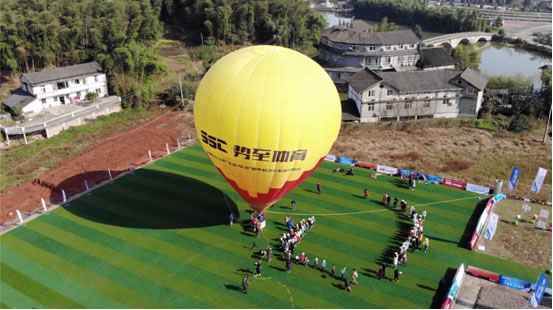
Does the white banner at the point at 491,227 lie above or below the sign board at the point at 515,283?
above

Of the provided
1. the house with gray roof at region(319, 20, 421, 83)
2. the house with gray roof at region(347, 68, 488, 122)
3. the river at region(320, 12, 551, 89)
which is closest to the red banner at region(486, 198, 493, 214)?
the house with gray roof at region(347, 68, 488, 122)

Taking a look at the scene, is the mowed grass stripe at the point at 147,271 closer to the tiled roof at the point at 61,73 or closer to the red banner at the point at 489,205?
the red banner at the point at 489,205

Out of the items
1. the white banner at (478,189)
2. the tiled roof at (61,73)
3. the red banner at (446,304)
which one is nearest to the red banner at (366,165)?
the white banner at (478,189)

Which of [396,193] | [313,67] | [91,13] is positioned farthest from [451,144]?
[91,13]

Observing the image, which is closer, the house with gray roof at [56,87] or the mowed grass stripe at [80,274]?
the mowed grass stripe at [80,274]

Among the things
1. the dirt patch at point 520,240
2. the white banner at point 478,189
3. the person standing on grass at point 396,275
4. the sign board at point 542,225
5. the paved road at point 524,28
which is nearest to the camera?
the person standing on grass at point 396,275

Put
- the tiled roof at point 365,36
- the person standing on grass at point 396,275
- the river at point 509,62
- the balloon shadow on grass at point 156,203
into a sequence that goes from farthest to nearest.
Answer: the river at point 509,62 < the tiled roof at point 365,36 < the balloon shadow on grass at point 156,203 < the person standing on grass at point 396,275

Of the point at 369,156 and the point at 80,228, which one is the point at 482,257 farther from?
the point at 80,228
